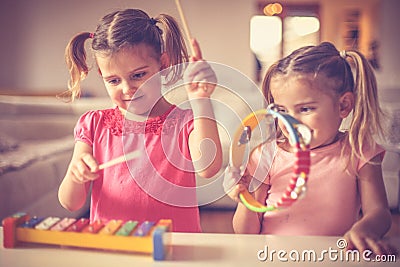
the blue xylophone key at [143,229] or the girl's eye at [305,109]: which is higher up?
the girl's eye at [305,109]

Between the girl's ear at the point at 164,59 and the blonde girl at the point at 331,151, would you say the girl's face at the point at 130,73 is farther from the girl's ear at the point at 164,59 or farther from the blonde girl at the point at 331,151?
the blonde girl at the point at 331,151

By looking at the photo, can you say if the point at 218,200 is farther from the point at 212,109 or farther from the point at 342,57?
the point at 342,57

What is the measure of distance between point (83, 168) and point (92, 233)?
11 centimetres

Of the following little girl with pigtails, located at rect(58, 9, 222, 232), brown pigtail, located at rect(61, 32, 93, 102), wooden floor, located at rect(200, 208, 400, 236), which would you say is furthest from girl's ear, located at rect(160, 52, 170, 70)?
wooden floor, located at rect(200, 208, 400, 236)

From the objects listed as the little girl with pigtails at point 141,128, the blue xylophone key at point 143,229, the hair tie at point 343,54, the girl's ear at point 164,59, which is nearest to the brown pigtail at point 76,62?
the little girl with pigtails at point 141,128

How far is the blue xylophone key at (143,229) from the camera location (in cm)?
72

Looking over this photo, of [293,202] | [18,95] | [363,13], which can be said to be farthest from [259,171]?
[18,95]

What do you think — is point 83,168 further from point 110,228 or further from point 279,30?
point 279,30

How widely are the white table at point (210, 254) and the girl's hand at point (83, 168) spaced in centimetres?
11

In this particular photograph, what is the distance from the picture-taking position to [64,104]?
2.75 ft

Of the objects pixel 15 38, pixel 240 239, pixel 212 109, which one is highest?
pixel 15 38

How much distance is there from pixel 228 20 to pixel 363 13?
0.20 metres

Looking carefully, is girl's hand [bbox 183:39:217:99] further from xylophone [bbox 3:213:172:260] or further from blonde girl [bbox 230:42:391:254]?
xylophone [bbox 3:213:172:260]

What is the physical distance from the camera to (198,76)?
78 centimetres
